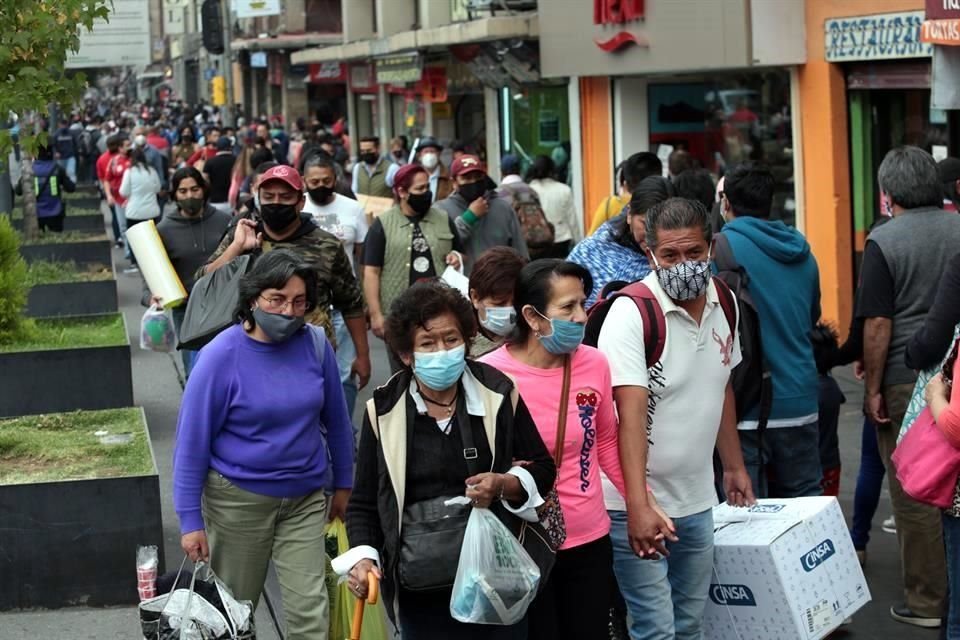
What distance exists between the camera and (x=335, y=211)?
1006 cm

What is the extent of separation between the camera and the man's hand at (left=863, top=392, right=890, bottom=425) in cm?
687

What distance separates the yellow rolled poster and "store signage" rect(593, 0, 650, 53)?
26.7 ft

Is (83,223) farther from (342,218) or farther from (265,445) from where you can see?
(265,445)

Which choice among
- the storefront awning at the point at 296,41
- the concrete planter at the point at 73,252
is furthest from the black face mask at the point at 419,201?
the storefront awning at the point at 296,41

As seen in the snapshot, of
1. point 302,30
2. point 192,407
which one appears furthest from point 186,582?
point 302,30

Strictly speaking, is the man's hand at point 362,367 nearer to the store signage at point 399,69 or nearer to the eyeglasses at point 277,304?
the eyeglasses at point 277,304

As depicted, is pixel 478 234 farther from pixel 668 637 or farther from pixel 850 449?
pixel 668 637

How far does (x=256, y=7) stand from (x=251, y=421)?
96.9ft

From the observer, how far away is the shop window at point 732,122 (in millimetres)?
14734

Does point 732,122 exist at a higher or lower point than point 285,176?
higher

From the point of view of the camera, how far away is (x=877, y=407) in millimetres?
6879

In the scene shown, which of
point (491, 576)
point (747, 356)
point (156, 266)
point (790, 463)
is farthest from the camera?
point (156, 266)

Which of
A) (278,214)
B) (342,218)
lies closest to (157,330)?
(342,218)

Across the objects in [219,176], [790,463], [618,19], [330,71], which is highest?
[330,71]
